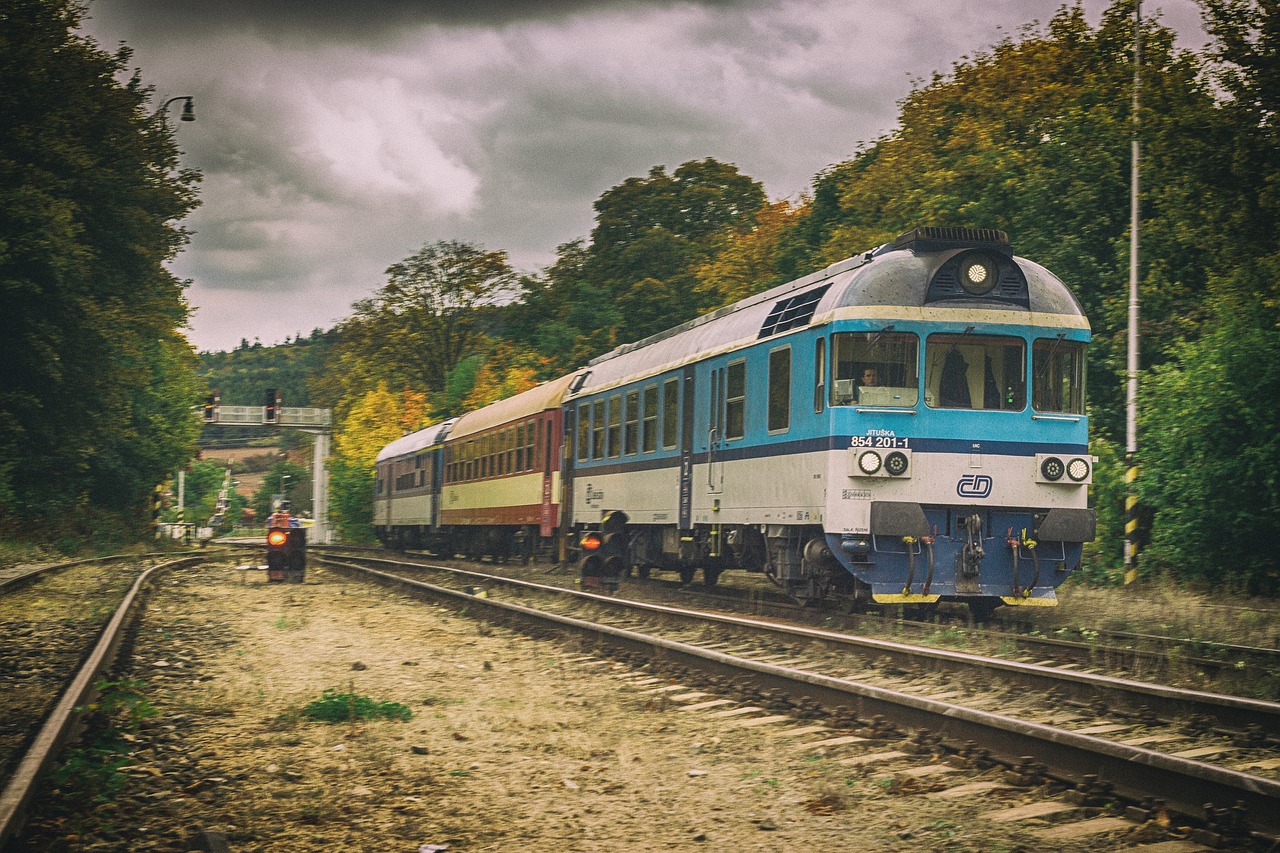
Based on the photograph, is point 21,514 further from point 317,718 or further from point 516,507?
point 317,718

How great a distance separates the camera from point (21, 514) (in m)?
32.4

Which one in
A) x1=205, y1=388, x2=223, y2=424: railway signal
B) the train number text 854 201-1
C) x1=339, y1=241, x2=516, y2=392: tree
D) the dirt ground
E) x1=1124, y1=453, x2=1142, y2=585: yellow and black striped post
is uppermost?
x1=339, y1=241, x2=516, y2=392: tree

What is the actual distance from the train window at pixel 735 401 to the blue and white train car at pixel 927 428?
0.51 m

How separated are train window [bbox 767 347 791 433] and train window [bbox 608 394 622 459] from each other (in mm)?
5365

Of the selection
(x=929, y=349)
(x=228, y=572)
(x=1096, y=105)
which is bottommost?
(x=228, y=572)

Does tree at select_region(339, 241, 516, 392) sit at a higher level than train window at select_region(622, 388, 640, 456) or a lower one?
higher

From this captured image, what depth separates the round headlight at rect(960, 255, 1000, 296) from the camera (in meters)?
12.8

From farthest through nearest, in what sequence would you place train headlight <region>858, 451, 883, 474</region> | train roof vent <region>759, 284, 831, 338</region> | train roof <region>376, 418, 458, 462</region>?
train roof <region>376, 418, 458, 462</region> → train roof vent <region>759, 284, 831, 338</region> → train headlight <region>858, 451, 883, 474</region>

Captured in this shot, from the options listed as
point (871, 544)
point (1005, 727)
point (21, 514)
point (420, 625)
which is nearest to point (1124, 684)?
point (1005, 727)

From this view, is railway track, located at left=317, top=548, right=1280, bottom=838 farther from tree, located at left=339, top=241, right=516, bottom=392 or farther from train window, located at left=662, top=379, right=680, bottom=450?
tree, located at left=339, top=241, right=516, bottom=392

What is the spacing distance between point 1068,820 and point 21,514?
104 ft

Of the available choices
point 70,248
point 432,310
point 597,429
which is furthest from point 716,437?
point 432,310

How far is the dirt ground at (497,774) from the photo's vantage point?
17.6 feet

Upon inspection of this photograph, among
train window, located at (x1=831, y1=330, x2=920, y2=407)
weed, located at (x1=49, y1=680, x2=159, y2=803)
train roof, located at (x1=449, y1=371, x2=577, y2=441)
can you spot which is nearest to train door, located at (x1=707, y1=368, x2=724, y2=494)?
train window, located at (x1=831, y1=330, x2=920, y2=407)
